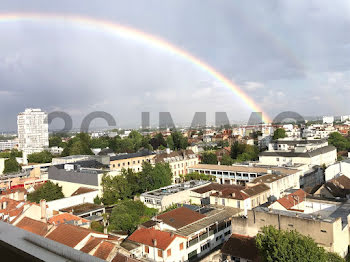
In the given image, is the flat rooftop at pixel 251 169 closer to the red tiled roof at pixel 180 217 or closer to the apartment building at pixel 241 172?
the apartment building at pixel 241 172

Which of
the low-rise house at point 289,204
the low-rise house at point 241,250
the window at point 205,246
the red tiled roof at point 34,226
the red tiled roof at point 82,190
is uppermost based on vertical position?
the low-rise house at point 289,204

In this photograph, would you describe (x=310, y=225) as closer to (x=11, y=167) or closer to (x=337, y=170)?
(x=337, y=170)

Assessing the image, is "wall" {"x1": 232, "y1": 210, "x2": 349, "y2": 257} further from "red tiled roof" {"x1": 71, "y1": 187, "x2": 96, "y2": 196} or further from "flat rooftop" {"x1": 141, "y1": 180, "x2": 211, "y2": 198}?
"red tiled roof" {"x1": 71, "y1": 187, "x2": 96, "y2": 196}

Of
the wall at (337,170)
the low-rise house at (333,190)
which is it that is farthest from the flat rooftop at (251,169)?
the low-rise house at (333,190)

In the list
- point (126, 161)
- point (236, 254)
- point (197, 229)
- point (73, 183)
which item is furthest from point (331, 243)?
point (126, 161)

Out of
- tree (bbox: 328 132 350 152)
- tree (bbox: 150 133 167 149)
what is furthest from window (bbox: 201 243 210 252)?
tree (bbox: 150 133 167 149)
